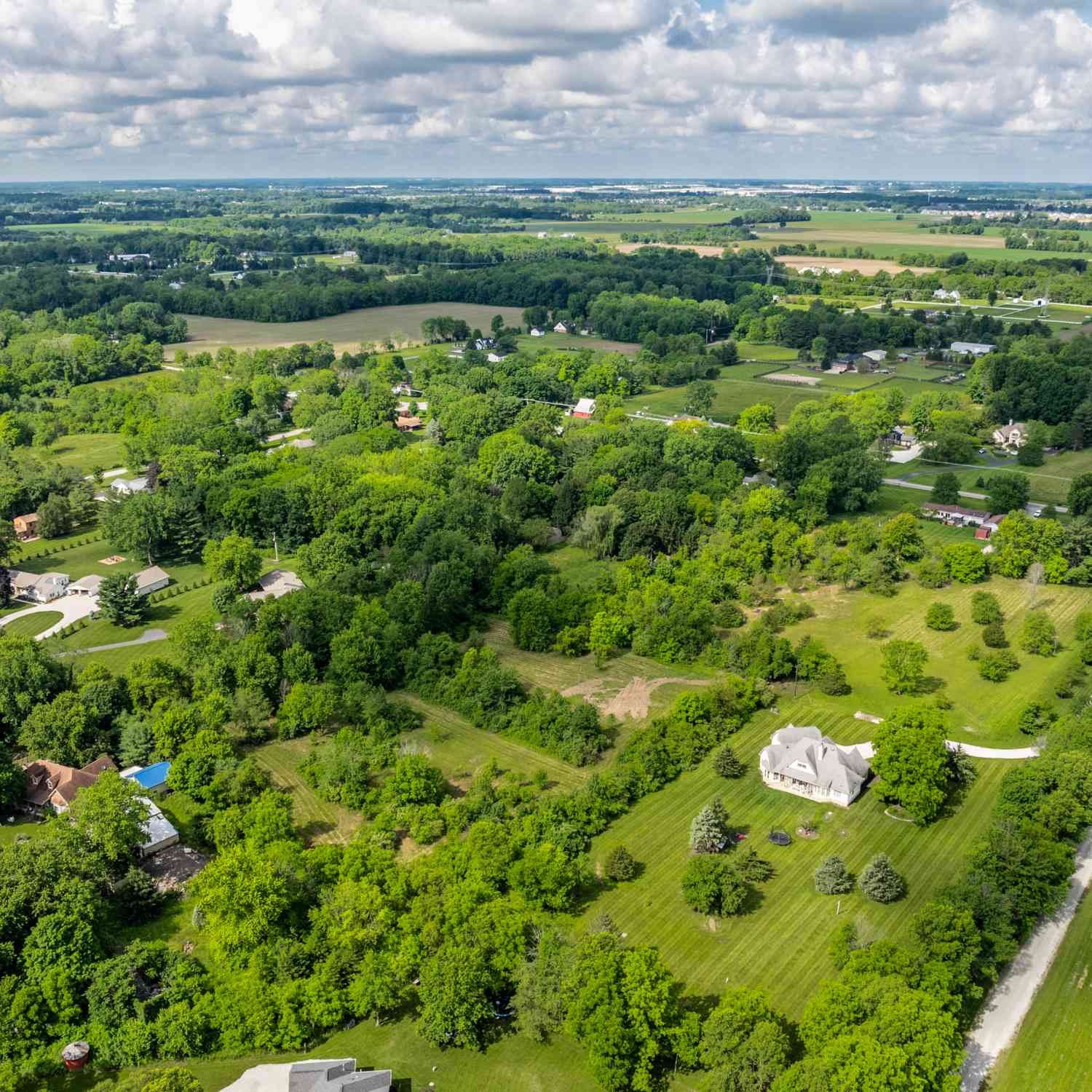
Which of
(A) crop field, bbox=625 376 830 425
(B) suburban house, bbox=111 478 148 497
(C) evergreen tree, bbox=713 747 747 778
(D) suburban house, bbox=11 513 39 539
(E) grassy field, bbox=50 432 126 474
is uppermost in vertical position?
(A) crop field, bbox=625 376 830 425

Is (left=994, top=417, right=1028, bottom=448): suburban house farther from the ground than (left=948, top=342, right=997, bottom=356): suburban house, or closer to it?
closer to it

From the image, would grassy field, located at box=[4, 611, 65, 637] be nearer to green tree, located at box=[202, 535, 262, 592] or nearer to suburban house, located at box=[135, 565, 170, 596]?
suburban house, located at box=[135, 565, 170, 596]

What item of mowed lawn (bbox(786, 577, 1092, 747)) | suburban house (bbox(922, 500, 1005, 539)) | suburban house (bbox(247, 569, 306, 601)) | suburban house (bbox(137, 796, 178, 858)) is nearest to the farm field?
suburban house (bbox(247, 569, 306, 601))

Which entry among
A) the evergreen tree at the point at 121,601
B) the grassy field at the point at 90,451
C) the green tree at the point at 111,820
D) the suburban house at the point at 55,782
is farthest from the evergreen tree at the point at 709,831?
the grassy field at the point at 90,451

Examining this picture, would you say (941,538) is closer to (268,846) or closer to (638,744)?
(638,744)

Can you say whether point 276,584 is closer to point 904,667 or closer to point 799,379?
point 904,667

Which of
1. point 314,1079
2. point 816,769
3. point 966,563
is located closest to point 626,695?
point 816,769

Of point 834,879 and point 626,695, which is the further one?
point 626,695

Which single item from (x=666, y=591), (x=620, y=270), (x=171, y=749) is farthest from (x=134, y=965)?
(x=620, y=270)
